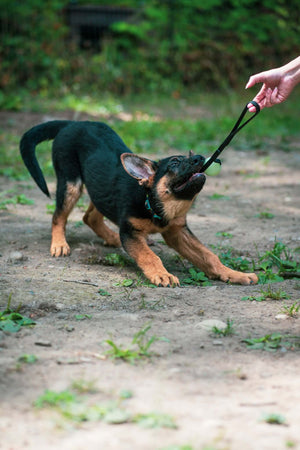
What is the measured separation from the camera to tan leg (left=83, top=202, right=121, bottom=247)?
205 inches

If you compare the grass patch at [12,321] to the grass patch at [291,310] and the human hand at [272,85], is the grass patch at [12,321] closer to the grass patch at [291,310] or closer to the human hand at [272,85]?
the grass patch at [291,310]

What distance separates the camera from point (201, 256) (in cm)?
447

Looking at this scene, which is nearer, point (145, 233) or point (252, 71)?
point (145, 233)

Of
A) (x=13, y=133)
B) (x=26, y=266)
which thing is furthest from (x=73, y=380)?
(x=13, y=133)

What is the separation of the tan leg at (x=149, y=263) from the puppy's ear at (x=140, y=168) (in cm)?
44

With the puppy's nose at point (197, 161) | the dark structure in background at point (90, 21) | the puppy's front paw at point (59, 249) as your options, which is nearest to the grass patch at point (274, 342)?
the puppy's nose at point (197, 161)

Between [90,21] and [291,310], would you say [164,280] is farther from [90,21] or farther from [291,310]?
[90,21]

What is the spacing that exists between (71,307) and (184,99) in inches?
453

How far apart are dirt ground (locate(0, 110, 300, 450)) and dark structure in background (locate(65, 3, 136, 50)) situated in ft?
36.6

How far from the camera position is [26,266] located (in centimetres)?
438

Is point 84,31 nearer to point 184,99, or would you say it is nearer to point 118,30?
point 118,30

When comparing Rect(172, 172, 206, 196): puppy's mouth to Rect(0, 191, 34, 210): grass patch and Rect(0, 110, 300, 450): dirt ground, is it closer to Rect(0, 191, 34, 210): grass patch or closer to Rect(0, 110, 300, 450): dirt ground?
Rect(0, 110, 300, 450): dirt ground

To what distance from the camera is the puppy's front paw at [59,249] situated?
4.73 metres

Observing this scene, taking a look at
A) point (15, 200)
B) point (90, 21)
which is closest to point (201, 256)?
point (15, 200)
